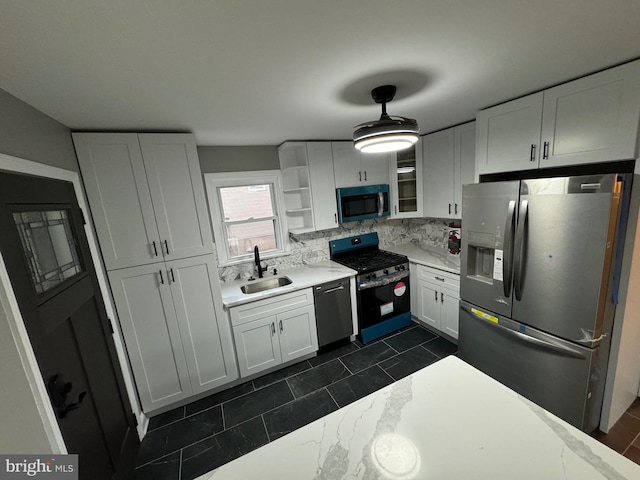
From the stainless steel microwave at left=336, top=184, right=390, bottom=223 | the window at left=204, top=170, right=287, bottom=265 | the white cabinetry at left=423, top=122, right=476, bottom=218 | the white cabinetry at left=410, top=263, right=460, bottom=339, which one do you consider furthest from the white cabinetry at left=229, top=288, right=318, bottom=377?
the white cabinetry at left=423, top=122, right=476, bottom=218

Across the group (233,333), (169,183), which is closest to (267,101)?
(169,183)

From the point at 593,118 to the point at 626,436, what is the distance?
213 cm

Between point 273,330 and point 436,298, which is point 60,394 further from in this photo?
point 436,298

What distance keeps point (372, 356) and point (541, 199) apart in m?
2.08

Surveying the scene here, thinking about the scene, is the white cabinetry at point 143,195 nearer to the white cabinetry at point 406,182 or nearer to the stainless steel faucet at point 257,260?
the stainless steel faucet at point 257,260

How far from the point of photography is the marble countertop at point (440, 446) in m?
0.75

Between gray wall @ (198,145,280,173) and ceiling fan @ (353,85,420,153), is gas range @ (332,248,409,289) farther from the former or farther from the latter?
ceiling fan @ (353,85,420,153)

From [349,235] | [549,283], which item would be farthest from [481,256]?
[349,235]

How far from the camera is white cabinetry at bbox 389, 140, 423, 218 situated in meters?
3.21

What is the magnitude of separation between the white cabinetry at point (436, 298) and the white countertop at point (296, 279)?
863mm

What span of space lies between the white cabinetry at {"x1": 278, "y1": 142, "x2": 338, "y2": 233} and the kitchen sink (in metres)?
0.59

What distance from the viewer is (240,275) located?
9.68 ft

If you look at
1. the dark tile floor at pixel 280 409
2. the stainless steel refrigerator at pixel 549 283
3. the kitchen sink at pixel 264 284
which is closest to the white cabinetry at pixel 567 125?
the stainless steel refrigerator at pixel 549 283

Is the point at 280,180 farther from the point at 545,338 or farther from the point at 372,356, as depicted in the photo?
the point at 545,338
